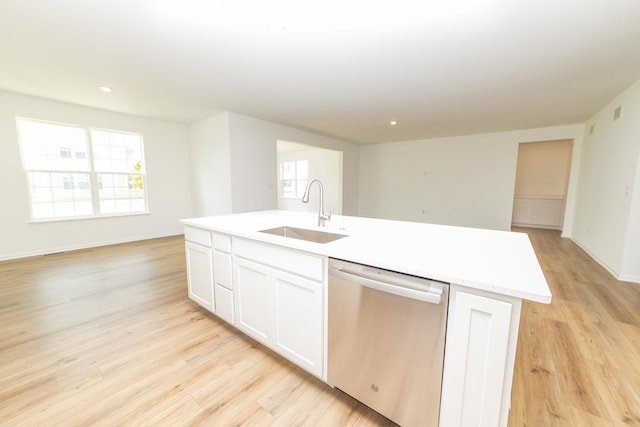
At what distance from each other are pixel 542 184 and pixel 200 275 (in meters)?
8.82

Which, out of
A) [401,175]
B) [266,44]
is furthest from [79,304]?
[401,175]

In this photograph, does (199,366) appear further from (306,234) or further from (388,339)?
(388,339)

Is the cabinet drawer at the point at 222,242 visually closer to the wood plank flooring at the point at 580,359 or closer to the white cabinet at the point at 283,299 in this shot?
the white cabinet at the point at 283,299

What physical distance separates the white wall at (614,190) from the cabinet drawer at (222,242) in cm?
473

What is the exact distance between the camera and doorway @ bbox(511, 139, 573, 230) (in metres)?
6.62

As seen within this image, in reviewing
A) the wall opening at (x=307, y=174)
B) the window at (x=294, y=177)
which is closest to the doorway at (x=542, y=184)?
the wall opening at (x=307, y=174)

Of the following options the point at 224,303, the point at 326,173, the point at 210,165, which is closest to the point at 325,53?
the point at 224,303

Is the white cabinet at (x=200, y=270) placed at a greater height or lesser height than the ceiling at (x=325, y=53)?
lesser

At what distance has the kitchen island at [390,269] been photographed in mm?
933

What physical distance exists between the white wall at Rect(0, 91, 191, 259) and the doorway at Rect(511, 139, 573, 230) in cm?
892

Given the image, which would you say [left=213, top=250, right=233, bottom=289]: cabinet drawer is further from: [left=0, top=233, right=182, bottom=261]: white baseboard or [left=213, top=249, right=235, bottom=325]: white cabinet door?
[left=0, top=233, right=182, bottom=261]: white baseboard

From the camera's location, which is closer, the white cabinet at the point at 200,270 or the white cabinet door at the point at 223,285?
the white cabinet door at the point at 223,285

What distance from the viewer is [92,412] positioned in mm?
1367

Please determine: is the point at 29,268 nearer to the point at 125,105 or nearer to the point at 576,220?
the point at 125,105
